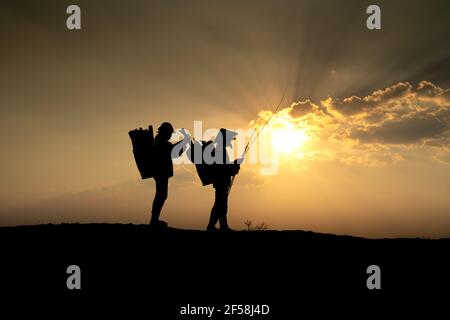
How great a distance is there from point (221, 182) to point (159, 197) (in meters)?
1.64

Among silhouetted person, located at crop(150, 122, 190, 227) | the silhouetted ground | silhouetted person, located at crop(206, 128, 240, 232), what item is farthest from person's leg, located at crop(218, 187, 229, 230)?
silhouetted person, located at crop(150, 122, 190, 227)

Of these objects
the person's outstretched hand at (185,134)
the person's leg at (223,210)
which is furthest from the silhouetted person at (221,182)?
the person's outstretched hand at (185,134)

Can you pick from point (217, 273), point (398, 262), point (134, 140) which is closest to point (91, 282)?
point (217, 273)

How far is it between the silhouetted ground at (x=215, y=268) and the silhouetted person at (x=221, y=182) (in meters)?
0.87

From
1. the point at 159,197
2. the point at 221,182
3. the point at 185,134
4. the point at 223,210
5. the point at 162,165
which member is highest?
the point at 185,134

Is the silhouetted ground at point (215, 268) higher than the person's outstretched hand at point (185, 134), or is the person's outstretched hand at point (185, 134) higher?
the person's outstretched hand at point (185, 134)

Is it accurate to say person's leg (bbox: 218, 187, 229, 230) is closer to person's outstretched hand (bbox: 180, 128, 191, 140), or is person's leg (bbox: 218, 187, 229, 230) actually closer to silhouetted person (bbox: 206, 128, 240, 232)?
silhouetted person (bbox: 206, 128, 240, 232)

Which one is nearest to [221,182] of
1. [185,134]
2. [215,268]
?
[185,134]

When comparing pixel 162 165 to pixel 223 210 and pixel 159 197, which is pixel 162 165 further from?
pixel 223 210

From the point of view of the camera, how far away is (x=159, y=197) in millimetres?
10555

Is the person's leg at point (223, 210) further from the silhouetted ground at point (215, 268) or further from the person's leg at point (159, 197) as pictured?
the person's leg at point (159, 197)

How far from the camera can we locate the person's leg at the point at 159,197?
415 inches
